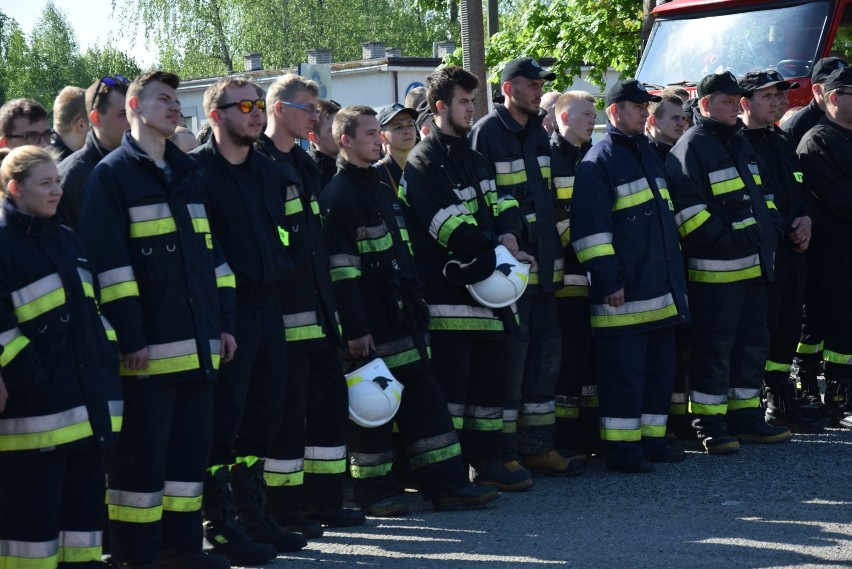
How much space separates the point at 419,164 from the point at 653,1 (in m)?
11.7

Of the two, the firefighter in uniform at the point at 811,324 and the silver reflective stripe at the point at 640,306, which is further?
the firefighter in uniform at the point at 811,324

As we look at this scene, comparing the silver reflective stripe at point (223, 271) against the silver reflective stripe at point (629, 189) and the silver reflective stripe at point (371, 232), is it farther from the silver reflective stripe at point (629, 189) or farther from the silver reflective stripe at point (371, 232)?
the silver reflective stripe at point (629, 189)

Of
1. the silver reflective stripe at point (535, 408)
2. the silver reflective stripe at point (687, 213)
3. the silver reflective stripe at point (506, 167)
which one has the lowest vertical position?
the silver reflective stripe at point (535, 408)

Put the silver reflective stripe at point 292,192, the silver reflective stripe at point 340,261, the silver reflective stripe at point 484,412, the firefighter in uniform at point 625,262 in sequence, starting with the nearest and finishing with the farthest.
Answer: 1. the silver reflective stripe at point 292,192
2. the silver reflective stripe at point 340,261
3. the silver reflective stripe at point 484,412
4. the firefighter in uniform at point 625,262

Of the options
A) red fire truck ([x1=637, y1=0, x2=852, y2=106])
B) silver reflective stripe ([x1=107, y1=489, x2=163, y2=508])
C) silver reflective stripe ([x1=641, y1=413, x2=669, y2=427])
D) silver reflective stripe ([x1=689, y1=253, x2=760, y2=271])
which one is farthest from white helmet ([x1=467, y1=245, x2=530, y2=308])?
red fire truck ([x1=637, y1=0, x2=852, y2=106])

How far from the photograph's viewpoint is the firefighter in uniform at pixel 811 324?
32.8ft

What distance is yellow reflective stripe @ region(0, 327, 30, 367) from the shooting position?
17.0ft

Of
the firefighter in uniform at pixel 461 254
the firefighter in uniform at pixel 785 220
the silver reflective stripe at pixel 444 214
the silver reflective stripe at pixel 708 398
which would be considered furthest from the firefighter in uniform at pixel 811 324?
the silver reflective stripe at pixel 444 214

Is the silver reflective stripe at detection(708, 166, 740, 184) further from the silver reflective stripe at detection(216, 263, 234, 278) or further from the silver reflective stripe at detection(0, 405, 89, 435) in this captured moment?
the silver reflective stripe at detection(0, 405, 89, 435)

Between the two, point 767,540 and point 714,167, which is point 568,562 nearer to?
point 767,540

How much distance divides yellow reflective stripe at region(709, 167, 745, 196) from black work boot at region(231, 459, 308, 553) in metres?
3.86

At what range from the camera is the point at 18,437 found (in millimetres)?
5246

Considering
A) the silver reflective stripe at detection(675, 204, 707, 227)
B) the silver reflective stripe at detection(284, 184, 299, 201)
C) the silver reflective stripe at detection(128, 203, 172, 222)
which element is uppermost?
the silver reflective stripe at detection(128, 203, 172, 222)

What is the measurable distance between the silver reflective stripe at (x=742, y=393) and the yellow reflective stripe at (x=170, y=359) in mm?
4642
